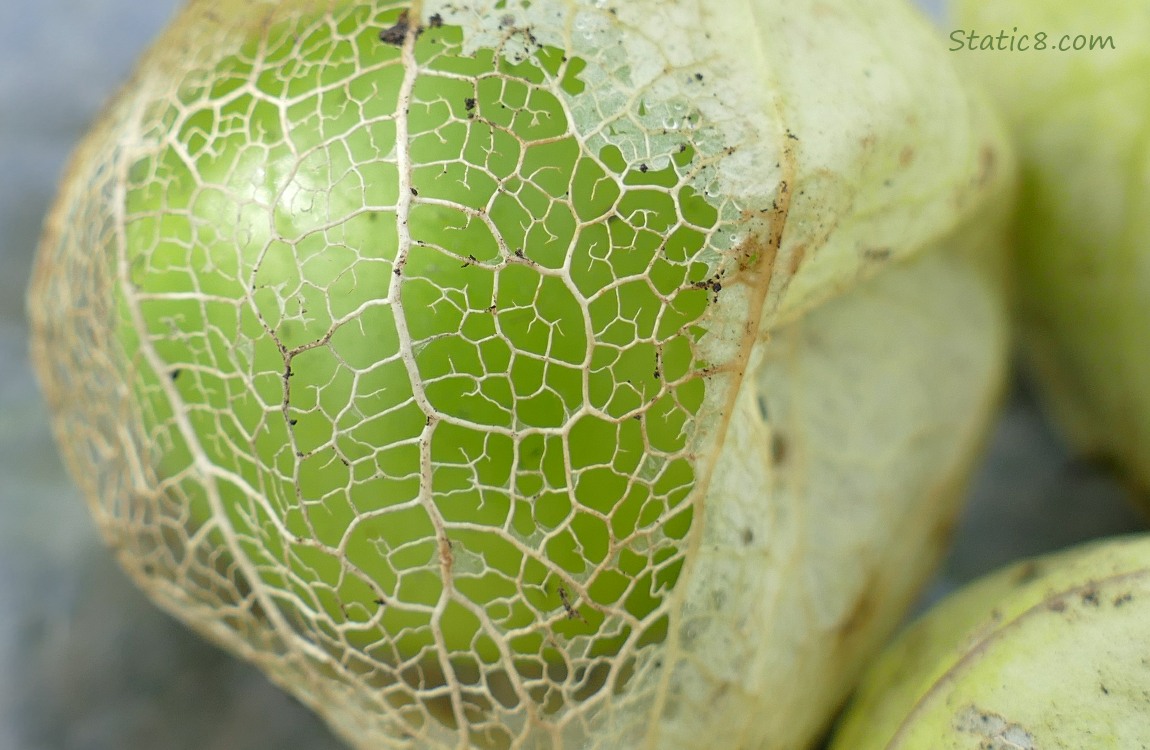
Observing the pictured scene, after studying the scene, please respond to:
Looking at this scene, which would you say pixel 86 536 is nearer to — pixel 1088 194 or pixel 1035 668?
pixel 1035 668

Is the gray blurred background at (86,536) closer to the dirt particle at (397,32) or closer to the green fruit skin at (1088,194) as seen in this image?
the green fruit skin at (1088,194)

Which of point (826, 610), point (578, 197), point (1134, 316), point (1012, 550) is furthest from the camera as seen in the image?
point (1012, 550)

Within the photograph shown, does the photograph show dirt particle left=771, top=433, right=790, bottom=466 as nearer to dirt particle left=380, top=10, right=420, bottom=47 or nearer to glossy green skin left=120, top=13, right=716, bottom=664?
glossy green skin left=120, top=13, right=716, bottom=664

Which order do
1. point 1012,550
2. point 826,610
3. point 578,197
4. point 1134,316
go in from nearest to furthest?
point 578,197, point 826,610, point 1134,316, point 1012,550

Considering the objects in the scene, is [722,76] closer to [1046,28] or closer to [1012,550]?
[1046,28]

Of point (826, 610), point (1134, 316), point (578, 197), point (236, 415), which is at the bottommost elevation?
point (826, 610)

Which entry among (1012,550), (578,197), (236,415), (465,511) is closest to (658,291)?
(578,197)
